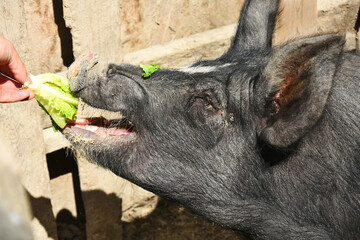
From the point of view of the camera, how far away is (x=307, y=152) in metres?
3.10

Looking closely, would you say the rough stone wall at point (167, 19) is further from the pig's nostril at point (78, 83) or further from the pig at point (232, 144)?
the pig's nostril at point (78, 83)

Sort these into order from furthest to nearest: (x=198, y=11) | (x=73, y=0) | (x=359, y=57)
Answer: (x=198, y=11)
(x=73, y=0)
(x=359, y=57)

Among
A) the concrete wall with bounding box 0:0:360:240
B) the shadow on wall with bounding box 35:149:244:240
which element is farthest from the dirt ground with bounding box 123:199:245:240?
the concrete wall with bounding box 0:0:360:240

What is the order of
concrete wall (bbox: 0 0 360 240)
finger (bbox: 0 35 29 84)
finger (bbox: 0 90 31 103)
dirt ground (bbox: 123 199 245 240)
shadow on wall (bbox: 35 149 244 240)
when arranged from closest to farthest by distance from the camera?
finger (bbox: 0 35 29 84) → finger (bbox: 0 90 31 103) → concrete wall (bbox: 0 0 360 240) → shadow on wall (bbox: 35 149 244 240) → dirt ground (bbox: 123 199 245 240)

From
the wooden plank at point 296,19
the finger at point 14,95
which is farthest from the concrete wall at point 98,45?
the finger at point 14,95

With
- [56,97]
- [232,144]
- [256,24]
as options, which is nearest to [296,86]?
[232,144]

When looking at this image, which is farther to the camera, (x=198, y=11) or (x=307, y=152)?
(x=198, y=11)

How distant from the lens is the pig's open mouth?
3.11 m

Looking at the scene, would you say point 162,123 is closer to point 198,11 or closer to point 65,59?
point 65,59

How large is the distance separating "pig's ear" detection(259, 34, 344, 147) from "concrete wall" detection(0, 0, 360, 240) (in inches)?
44.6

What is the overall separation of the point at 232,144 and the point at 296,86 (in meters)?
0.56

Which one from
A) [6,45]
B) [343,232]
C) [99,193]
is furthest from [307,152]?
[99,193]

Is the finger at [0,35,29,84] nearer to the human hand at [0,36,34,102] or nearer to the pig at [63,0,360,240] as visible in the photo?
the human hand at [0,36,34,102]

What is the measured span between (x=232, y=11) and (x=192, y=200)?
2.95m
